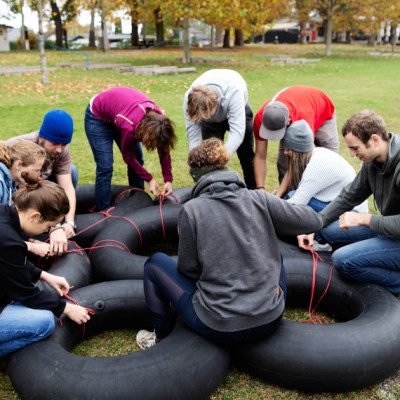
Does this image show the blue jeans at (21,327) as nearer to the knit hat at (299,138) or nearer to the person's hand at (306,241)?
the person's hand at (306,241)

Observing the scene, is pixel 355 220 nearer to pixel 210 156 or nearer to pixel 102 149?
pixel 210 156

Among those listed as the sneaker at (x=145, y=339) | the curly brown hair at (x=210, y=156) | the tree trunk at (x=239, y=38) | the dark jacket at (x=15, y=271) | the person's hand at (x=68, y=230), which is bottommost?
the sneaker at (x=145, y=339)

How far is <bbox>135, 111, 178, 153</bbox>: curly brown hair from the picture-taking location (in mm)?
3543

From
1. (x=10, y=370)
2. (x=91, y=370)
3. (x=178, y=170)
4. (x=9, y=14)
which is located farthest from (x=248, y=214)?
(x=9, y=14)

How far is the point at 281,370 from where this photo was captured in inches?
95.2

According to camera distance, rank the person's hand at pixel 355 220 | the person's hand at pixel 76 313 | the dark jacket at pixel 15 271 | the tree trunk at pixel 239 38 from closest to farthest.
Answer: the dark jacket at pixel 15 271 → the person's hand at pixel 76 313 → the person's hand at pixel 355 220 → the tree trunk at pixel 239 38

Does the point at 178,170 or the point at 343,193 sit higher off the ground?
the point at 343,193

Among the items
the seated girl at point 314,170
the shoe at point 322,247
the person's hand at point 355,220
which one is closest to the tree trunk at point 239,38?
the seated girl at point 314,170

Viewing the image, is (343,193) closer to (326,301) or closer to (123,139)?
(326,301)

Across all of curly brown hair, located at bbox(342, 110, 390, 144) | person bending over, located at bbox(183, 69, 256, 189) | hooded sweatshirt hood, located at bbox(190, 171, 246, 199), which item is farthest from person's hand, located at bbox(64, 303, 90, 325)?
curly brown hair, located at bbox(342, 110, 390, 144)

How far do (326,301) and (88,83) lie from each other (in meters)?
11.8

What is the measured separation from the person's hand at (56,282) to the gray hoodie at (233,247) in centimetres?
100

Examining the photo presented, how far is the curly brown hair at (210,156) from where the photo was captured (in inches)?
94.8

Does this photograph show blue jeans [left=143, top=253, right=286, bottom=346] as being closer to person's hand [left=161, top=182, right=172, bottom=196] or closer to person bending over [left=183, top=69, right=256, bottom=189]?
person bending over [left=183, top=69, right=256, bottom=189]
